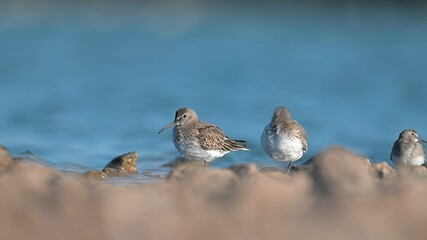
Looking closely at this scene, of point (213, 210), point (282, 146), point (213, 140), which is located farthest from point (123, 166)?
point (213, 210)

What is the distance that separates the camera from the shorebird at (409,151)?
33.9ft

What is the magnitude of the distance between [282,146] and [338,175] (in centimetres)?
395

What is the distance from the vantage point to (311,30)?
108ft

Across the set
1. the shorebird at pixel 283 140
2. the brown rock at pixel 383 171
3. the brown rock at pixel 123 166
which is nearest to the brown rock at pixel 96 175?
the brown rock at pixel 123 166

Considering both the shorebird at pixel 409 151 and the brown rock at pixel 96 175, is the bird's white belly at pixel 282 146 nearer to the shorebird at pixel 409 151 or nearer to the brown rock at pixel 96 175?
the shorebird at pixel 409 151

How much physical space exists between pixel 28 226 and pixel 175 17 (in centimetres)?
3029

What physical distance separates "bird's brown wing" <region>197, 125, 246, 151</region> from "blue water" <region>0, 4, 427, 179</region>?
1.78 meters

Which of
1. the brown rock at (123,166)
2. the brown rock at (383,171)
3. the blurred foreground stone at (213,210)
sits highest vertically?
the brown rock at (123,166)

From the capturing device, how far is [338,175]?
5.81m

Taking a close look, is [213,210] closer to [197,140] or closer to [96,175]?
[96,175]

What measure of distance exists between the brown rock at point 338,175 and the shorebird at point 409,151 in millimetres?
4265

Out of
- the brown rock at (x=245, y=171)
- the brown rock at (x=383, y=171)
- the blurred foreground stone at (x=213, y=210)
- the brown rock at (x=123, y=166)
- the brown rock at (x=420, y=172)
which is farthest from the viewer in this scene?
the brown rock at (x=123, y=166)

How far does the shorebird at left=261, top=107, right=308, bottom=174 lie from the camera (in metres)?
9.79

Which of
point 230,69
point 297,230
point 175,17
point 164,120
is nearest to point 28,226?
point 297,230
